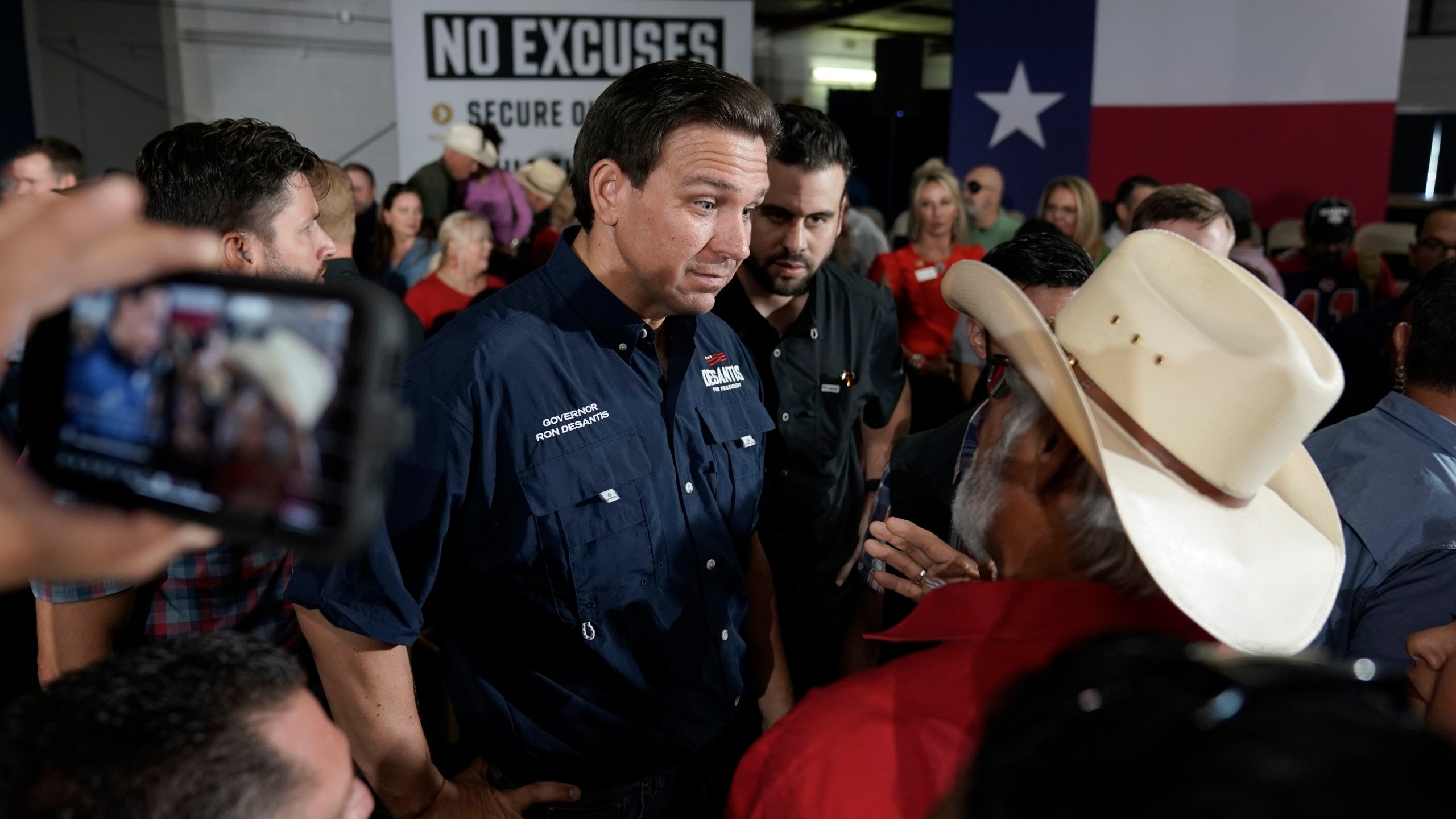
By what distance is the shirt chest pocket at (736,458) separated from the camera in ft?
5.74

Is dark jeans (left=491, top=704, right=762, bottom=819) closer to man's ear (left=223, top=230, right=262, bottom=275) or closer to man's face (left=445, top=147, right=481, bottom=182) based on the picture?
man's ear (left=223, top=230, right=262, bottom=275)

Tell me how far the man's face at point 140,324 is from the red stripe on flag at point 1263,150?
6484 millimetres

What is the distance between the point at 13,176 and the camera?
4.23 m

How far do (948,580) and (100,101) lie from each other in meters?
10.2

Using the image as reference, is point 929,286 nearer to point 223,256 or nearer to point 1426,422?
point 1426,422

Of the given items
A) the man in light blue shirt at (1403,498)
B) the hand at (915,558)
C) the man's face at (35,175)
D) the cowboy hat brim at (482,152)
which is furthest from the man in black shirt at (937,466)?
the cowboy hat brim at (482,152)

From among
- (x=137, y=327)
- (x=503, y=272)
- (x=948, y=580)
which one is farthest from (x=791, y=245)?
(x=503, y=272)

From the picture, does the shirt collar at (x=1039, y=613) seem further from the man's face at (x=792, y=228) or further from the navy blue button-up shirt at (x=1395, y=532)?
the man's face at (x=792, y=228)

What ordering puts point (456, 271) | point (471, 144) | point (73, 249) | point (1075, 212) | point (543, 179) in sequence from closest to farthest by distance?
point (73, 249) < point (456, 271) < point (1075, 212) < point (471, 144) < point (543, 179)

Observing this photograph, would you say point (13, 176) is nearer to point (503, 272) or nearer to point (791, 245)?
point (503, 272)

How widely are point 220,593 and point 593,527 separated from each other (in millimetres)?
701

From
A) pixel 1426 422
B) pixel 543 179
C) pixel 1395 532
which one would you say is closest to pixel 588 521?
pixel 1395 532

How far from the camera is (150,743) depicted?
86cm

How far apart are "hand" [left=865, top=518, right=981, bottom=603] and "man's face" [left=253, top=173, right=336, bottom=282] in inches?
46.1
